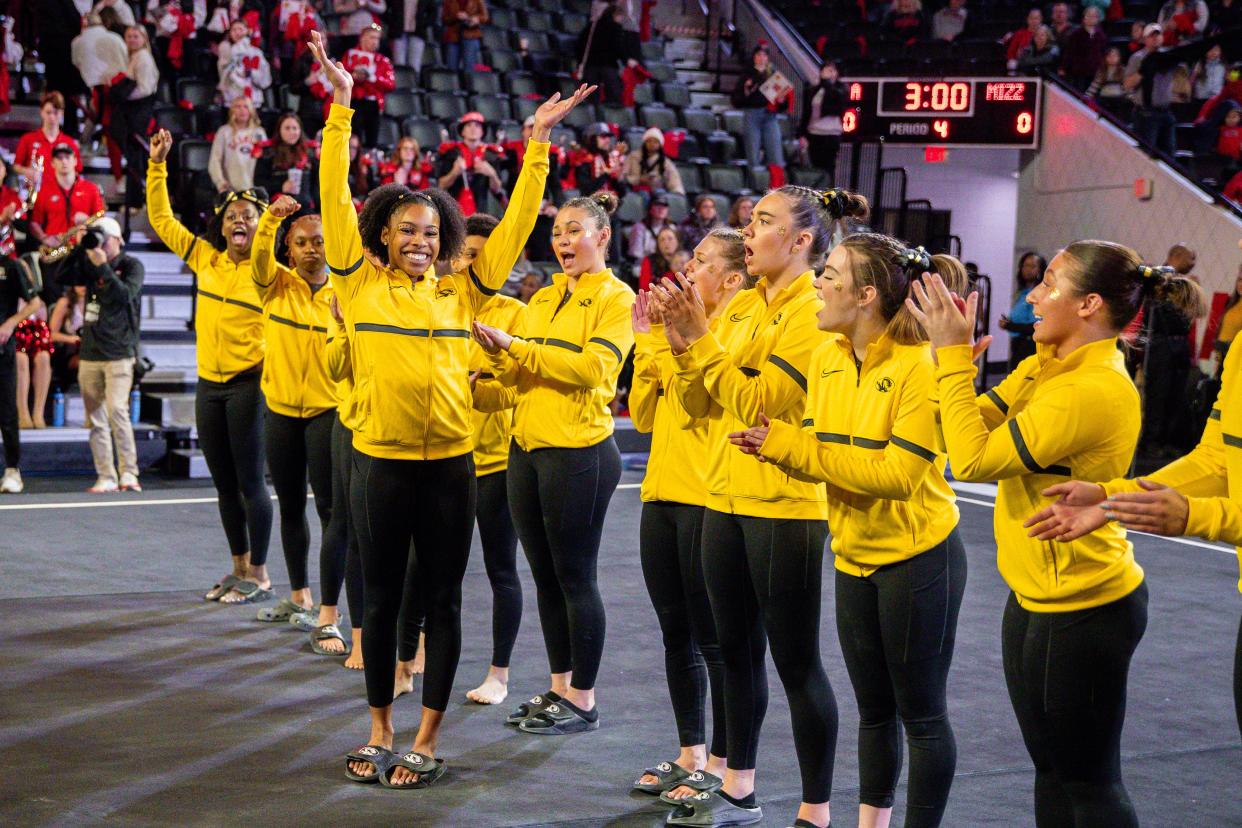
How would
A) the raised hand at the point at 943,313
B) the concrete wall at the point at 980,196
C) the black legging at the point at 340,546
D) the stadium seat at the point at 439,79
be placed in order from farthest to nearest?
the concrete wall at the point at 980,196 < the stadium seat at the point at 439,79 < the black legging at the point at 340,546 < the raised hand at the point at 943,313

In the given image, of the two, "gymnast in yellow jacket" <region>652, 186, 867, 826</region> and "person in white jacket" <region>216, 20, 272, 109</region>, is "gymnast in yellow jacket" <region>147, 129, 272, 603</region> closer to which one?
"gymnast in yellow jacket" <region>652, 186, 867, 826</region>

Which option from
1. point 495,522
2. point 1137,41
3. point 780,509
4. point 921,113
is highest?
point 1137,41

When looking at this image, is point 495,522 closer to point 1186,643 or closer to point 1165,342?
point 1186,643

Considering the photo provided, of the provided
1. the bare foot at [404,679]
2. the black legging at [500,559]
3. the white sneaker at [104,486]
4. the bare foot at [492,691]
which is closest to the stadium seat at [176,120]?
the white sneaker at [104,486]

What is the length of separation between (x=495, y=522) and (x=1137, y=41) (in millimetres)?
12910

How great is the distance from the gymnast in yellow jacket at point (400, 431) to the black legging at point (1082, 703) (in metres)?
1.79

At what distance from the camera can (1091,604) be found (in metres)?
2.86

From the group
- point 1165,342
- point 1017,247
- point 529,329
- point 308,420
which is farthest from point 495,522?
point 1017,247

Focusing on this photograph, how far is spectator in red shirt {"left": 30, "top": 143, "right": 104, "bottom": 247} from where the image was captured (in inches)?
403

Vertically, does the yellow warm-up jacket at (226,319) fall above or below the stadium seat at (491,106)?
below

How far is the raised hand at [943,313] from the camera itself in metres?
2.95

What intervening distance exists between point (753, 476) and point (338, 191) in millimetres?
1452

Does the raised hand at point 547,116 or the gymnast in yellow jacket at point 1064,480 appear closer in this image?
the gymnast in yellow jacket at point 1064,480

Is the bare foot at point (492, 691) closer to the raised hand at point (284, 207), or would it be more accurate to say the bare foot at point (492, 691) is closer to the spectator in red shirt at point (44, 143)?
the raised hand at point (284, 207)
